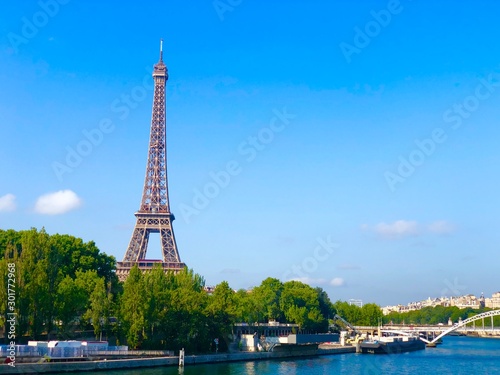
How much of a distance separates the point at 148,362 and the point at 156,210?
53.4 meters

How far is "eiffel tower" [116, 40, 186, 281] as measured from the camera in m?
89.6

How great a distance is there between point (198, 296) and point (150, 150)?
51.1m

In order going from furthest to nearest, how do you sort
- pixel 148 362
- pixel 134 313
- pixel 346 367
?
1. pixel 346 367
2. pixel 134 313
3. pixel 148 362

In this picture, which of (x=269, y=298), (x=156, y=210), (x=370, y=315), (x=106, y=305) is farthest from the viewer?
(x=370, y=315)

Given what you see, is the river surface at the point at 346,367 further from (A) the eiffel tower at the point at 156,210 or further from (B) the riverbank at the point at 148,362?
(A) the eiffel tower at the point at 156,210

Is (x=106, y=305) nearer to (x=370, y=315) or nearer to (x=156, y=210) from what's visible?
(x=156, y=210)

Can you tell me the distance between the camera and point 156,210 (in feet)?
311

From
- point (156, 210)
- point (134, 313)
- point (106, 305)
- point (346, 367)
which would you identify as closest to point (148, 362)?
point (134, 313)

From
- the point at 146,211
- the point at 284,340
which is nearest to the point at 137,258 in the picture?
the point at 146,211

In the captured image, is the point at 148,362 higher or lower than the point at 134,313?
lower

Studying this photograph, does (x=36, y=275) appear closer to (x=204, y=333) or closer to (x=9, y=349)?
(x=9, y=349)

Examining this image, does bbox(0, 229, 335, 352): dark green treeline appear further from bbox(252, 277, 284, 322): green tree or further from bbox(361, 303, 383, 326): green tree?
bbox(361, 303, 383, 326): green tree

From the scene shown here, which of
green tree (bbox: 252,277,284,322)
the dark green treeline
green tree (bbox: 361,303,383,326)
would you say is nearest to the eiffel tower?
green tree (bbox: 252,277,284,322)

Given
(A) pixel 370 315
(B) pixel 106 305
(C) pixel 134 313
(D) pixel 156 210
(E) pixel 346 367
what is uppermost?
(D) pixel 156 210
